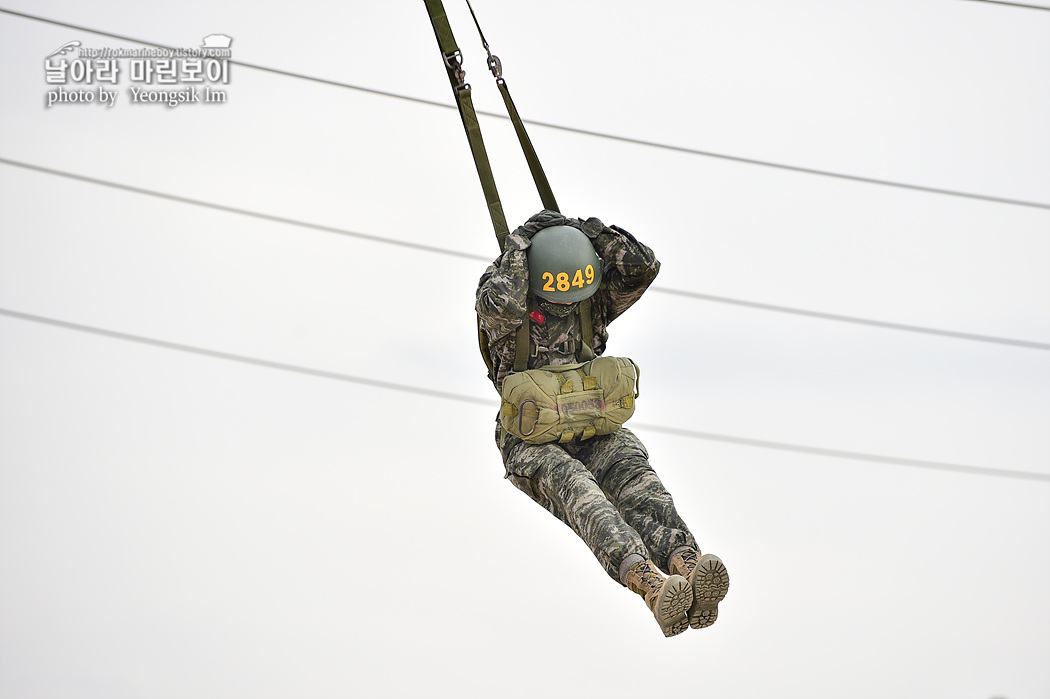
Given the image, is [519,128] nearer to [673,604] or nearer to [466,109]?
[466,109]

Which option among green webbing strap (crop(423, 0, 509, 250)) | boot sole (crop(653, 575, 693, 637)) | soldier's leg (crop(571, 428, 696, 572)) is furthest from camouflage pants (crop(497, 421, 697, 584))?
green webbing strap (crop(423, 0, 509, 250))

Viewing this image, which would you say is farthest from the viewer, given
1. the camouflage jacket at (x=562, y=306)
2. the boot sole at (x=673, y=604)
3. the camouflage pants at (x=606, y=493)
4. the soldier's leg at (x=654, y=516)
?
the camouflage jacket at (x=562, y=306)

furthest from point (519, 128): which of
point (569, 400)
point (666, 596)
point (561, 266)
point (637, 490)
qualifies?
point (666, 596)

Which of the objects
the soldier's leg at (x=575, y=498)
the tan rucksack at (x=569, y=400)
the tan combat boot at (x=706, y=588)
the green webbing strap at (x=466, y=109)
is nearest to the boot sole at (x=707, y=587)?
the tan combat boot at (x=706, y=588)

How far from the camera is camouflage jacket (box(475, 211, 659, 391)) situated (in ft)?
25.6

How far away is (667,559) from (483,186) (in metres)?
2.69

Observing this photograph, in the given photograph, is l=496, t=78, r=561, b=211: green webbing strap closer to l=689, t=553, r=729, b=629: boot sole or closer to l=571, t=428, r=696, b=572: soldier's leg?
l=571, t=428, r=696, b=572: soldier's leg

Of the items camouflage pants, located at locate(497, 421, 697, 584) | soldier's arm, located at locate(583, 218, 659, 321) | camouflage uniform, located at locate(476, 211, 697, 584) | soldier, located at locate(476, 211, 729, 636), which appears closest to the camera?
soldier, located at locate(476, 211, 729, 636)

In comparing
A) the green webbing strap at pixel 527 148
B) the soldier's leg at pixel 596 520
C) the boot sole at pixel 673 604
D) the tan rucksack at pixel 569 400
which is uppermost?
the green webbing strap at pixel 527 148

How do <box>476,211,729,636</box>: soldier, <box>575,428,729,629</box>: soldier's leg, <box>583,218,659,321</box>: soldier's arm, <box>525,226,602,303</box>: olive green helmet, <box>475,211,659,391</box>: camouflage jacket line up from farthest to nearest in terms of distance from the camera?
<box>583,218,659,321</box>: soldier's arm → <box>525,226,602,303</box>: olive green helmet → <box>475,211,659,391</box>: camouflage jacket → <box>476,211,729,636</box>: soldier → <box>575,428,729,629</box>: soldier's leg

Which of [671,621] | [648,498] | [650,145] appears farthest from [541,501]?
[650,145]

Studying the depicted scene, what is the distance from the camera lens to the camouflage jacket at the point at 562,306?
781 centimetres

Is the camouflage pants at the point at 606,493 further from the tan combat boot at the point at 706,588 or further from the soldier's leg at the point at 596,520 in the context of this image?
the tan combat boot at the point at 706,588

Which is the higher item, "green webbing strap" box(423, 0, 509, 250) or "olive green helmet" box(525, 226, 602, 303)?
"green webbing strap" box(423, 0, 509, 250)
